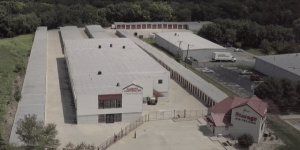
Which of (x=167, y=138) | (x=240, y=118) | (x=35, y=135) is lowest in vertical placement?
(x=167, y=138)

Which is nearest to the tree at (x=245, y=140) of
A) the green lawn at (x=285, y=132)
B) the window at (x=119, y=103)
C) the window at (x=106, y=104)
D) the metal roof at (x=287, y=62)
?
the green lawn at (x=285, y=132)

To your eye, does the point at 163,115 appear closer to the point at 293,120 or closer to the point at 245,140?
the point at 245,140

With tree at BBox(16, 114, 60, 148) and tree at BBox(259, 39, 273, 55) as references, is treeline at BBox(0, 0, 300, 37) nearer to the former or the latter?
tree at BBox(259, 39, 273, 55)

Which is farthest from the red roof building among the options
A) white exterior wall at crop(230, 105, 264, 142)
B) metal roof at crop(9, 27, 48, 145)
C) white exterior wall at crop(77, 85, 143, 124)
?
Result: metal roof at crop(9, 27, 48, 145)

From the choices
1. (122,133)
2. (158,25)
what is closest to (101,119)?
(122,133)

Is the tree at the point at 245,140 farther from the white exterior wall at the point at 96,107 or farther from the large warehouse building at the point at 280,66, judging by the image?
the large warehouse building at the point at 280,66

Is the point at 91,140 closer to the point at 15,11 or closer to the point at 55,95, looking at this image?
the point at 55,95
